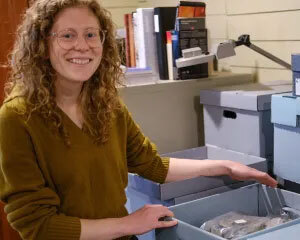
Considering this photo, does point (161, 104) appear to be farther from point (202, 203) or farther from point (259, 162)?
point (202, 203)

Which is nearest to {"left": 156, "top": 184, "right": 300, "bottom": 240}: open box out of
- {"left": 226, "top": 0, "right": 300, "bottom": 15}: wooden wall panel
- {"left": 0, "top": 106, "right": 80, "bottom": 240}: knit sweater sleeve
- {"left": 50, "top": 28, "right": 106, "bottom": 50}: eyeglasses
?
{"left": 0, "top": 106, "right": 80, "bottom": 240}: knit sweater sleeve

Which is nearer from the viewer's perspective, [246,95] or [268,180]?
[268,180]

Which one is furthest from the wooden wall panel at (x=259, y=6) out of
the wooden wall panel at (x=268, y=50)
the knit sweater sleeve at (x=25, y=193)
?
the knit sweater sleeve at (x=25, y=193)

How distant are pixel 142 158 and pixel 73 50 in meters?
0.41

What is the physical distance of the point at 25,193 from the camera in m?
1.07

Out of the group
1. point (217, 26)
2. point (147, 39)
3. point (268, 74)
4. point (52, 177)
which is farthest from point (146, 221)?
point (217, 26)

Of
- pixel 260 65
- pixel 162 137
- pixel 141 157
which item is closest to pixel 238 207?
pixel 141 157

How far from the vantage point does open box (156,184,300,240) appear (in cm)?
119

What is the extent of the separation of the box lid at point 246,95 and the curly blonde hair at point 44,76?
0.57 m

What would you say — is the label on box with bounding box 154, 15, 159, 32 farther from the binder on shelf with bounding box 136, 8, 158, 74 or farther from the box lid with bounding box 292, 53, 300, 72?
the box lid with bounding box 292, 53, 300, 72

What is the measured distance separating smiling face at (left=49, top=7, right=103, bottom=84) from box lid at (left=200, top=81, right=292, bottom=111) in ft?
2.18

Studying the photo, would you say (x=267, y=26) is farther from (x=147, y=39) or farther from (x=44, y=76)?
(x=44, y=76)

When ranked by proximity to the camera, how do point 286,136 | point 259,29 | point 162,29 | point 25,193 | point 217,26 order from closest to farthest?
point 25,193, point 286,136, point 162,29, point 259,29, point 217,26

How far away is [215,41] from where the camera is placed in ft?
7.51
